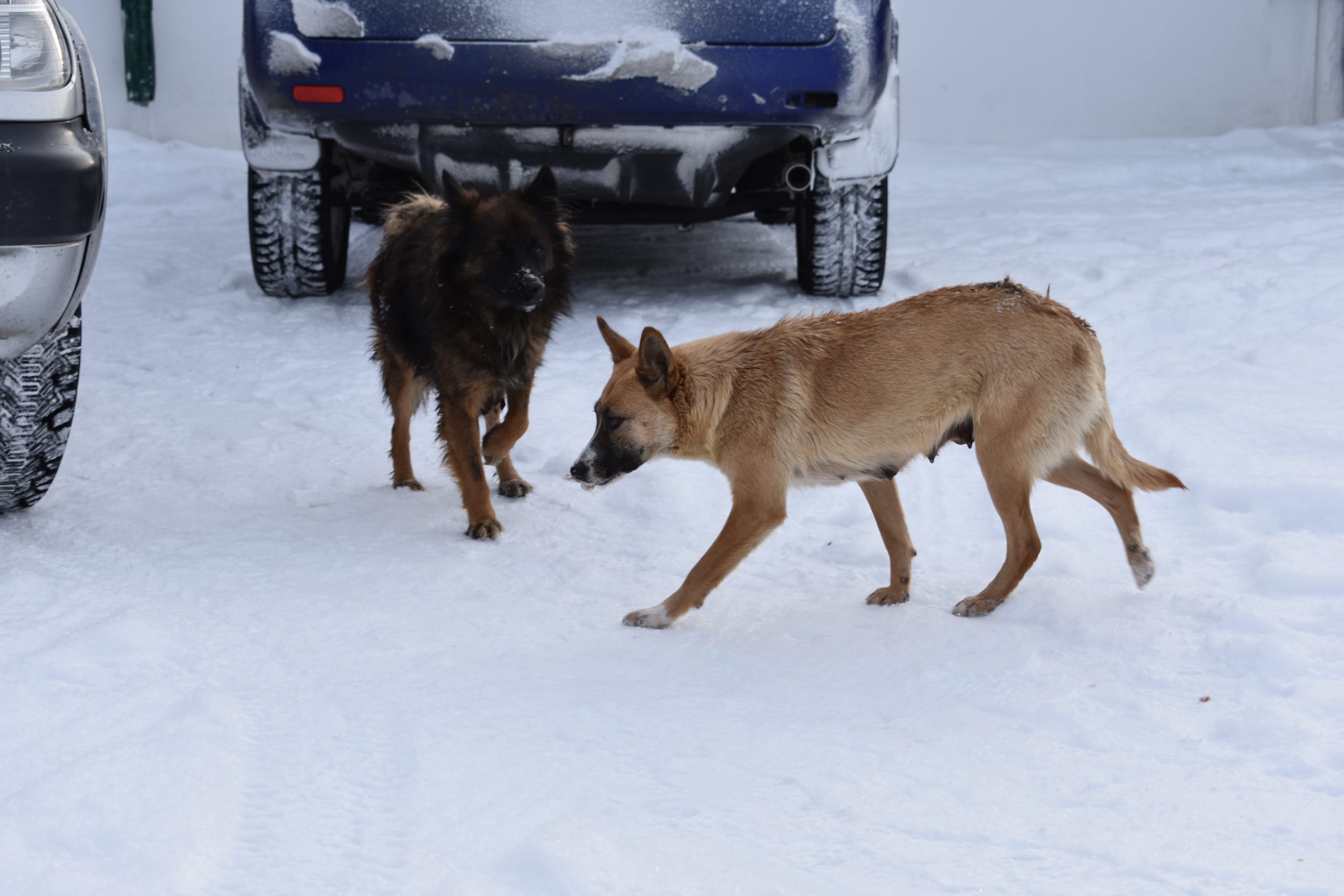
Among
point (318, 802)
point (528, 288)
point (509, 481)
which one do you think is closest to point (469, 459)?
point (509, 481)

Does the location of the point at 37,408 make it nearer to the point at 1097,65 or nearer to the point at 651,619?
the point at 651,619

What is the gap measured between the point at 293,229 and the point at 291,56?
1148 mm

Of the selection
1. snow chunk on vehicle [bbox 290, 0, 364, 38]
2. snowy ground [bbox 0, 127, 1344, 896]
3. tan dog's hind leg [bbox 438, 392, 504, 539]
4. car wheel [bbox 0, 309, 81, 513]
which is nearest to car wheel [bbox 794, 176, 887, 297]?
snowy ground [bbox 0, 127, 1344, 896]

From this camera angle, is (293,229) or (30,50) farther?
(293,229)

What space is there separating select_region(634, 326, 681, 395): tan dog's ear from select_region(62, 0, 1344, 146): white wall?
8.95 meters

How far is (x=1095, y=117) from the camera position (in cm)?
1228

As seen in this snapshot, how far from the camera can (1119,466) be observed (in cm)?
386

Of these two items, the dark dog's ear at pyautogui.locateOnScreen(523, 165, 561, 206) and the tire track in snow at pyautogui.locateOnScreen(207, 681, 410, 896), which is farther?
the dark dog's ear at pyautogui.locateOnScreen(523, 165, 561, 206)

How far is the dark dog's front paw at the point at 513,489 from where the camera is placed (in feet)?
16.0

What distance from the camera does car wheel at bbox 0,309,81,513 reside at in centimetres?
386

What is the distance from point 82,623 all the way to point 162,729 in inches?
27.3

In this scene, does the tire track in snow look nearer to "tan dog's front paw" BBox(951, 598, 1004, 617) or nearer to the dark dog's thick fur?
the dark dog's thick fur

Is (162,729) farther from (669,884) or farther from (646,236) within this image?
(646,236)

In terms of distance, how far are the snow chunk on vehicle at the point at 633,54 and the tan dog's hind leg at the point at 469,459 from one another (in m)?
1.98
